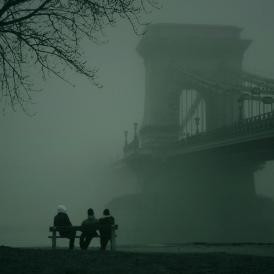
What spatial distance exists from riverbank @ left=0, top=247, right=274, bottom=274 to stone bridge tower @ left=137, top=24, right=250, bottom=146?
154ft

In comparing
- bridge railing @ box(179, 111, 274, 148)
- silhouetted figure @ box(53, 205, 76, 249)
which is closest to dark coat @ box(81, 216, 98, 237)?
silhouetted figure @ box(53, 205, 76, 249)

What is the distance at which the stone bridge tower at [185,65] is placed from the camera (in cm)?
5984

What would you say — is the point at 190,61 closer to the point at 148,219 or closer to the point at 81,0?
the point at 148,219

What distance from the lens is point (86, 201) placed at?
93625mm

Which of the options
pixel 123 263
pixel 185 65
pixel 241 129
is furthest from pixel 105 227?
pixel 185 65

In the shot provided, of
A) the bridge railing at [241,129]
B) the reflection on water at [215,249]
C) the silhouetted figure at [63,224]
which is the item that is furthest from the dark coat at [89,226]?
the bridge railing at [241,129]

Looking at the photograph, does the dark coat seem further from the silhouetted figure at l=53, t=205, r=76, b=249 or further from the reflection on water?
the reflection on water

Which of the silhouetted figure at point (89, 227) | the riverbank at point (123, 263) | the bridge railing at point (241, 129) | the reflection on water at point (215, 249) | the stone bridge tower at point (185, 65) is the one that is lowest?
the riverbank at point (123, 263)

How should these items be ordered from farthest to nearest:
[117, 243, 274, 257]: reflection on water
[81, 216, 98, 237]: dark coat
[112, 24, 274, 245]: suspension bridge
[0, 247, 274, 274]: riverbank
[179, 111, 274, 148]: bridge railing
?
[112, 24, 274, 245]: suspension bridge → [179, 111, 274, 148]: bridge railing → [81, 216, 98, 237]: dark coat → [117, 243, 274, 257]: reflection on water → [0, 247, 274, 274]: riverbank

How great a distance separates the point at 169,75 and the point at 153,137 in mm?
6321

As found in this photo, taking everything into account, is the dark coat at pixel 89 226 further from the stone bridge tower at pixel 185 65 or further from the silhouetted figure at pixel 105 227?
the stone bridge tower at pixel 185 65

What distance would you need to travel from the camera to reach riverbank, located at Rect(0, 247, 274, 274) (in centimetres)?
975

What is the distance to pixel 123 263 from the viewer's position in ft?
34.6

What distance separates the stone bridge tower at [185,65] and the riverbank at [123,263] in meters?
46.8
